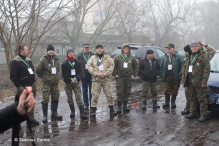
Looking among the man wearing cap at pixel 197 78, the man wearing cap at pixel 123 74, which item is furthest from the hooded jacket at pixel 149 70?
the man wearing cap at pixel 197 78

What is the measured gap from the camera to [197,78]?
5840 millimetres

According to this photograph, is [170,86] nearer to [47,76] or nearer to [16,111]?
[47,76]

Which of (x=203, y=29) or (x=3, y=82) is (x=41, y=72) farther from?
(x=203, y=29)

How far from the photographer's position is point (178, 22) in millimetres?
31594

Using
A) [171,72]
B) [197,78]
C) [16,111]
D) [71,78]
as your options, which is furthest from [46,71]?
[16,111]

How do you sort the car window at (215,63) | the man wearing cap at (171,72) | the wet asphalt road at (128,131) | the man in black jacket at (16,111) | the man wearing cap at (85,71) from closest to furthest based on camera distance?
the man in black jacket at (16,111) → the wet asphalt road at (128,131) → the car window at (215,63) → the man wearing cap at (171,72) → the man wearing cap at (85,71)

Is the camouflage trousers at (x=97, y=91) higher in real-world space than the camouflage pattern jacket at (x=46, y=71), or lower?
lower

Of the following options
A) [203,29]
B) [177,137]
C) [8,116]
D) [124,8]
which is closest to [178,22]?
[124,8]

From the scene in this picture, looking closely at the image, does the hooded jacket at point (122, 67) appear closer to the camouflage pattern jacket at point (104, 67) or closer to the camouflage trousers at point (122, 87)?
the camouflage trousers at point (122, 87)

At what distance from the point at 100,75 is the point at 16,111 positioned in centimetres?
445

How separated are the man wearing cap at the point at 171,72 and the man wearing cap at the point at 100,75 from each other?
72.1 inches

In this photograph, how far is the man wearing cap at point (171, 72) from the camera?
724 cm

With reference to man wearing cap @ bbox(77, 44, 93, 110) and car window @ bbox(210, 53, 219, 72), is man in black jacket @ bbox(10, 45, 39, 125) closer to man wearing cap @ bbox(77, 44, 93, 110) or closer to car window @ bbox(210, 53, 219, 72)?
man wearing cap @ bbox(77, 44, 93, 110)

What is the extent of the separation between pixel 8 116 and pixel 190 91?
5157mm
